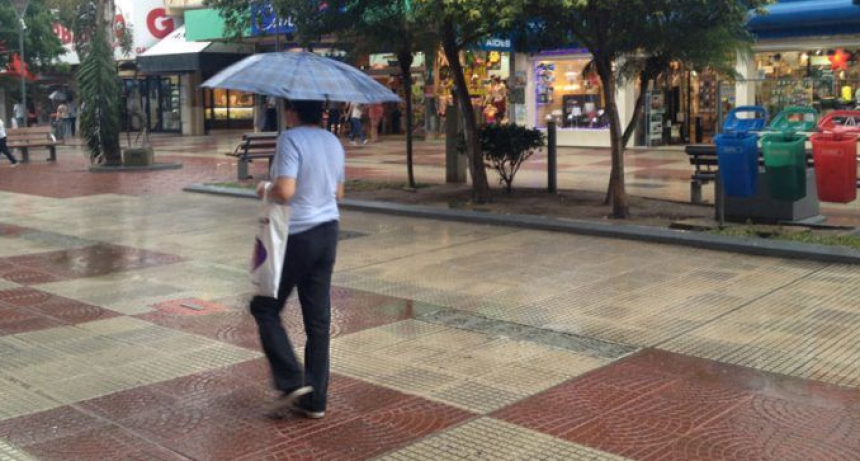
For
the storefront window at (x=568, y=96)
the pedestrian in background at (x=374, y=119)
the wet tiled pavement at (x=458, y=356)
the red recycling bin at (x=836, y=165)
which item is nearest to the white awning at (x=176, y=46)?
the pedestrian in background at (x=374, y=119)

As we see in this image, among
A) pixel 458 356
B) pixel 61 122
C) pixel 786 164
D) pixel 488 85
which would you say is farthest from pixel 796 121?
pixel 61 122

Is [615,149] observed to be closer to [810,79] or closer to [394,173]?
[394,173]

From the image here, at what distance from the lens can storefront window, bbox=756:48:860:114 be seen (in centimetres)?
2184

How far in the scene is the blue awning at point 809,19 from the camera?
20422 millimetres

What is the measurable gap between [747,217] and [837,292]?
11.2 feet

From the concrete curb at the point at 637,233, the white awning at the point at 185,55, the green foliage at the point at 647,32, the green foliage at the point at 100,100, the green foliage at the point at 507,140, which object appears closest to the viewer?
the concrete curb at the point at 637,233

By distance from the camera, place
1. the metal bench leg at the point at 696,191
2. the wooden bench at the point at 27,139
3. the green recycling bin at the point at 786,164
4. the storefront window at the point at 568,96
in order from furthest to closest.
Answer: the storefront window at the point at 568,96 → the wooden bench at the point at 27,139 → the metal bench leg at the point at 696,191 → the green recycling bin at the point at 786,164

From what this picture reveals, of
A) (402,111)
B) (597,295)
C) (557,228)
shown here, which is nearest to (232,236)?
(557,228)

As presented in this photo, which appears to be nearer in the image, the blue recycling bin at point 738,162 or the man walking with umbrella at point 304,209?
the man walking with umbrella at point 304,209

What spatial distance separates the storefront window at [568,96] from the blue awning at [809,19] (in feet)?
17.2

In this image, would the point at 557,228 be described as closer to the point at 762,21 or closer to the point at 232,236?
the point at 232,236

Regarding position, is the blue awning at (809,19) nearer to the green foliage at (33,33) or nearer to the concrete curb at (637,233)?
the concrete curb at (637,233)

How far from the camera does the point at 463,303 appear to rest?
775cm

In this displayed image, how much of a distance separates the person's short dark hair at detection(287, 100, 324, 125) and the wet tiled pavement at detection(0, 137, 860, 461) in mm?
1621
